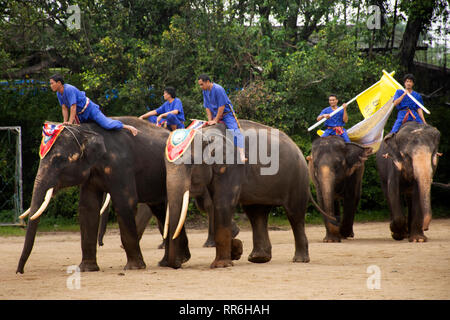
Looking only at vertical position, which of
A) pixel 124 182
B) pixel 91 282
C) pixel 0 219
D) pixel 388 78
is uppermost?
pixel 388 78

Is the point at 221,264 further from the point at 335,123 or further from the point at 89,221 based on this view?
the point at 335,123

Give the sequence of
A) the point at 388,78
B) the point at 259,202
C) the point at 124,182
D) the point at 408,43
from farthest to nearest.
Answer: the point at 408,43 → the point at 388,78 → the point at 259,202 → the point at 124,182

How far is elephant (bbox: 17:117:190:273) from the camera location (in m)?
9.56

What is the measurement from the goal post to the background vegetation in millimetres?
458

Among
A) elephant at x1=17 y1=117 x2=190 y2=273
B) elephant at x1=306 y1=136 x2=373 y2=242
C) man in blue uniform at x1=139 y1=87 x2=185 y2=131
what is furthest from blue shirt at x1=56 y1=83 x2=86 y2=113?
elephant at x1=306 y1=136 x2=373 y2=242

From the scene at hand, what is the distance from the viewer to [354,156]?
14.4 meters

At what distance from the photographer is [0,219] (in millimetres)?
18625

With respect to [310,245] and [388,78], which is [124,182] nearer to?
[310,245]

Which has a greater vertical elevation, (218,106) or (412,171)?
(218,106)

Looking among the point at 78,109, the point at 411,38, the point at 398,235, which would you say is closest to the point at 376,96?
the point at 398,235

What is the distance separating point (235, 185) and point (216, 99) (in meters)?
1.23

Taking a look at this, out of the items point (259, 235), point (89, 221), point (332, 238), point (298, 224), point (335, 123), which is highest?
point (335, 123)
